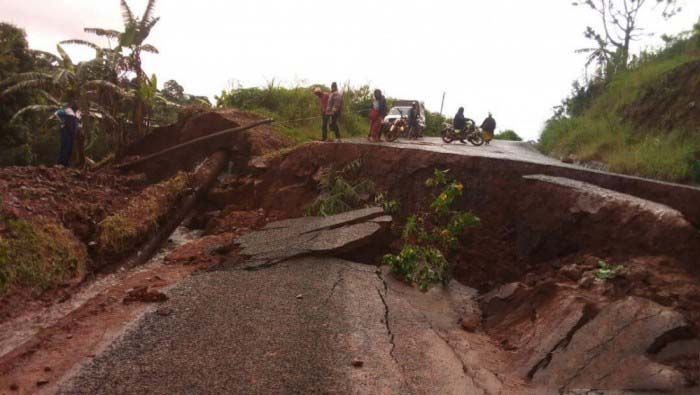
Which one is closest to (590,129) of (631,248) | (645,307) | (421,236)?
(421,236)

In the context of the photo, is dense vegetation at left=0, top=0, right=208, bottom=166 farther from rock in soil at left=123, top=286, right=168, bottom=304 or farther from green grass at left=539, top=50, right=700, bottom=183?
green grass at left=539, top=50, right=700, bottom=183

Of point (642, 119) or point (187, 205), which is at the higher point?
point (642, 119)

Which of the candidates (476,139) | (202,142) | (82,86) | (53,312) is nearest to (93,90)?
(82,86)

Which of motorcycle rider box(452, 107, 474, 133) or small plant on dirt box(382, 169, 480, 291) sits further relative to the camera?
motorcycle rider box(452, 107, 474, 133)

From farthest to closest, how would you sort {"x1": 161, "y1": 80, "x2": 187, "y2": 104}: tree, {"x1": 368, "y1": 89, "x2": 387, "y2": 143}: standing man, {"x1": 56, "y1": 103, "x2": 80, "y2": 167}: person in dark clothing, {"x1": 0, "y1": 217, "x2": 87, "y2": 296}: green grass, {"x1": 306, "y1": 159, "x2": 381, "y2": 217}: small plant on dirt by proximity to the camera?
{"x1": 161, "y1": 80, "x2": 187, "y2": 104}: tree → {"x1": 368, "y1": 89, "x2": 387, "y2": 143}: standing man → {"x1": 56, "y1": 103, "x2": 80, "y2": 167}: person in dark clothing → {"x1": 306, "y1": 159, "x2": 381, "y2": 217}: small plant on dirt → {"x1": 0, "y1": 217, "x2": 87, "y2": 296}: green grass

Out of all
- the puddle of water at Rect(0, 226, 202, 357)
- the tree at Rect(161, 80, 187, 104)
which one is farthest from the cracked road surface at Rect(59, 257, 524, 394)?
the tree at Rect(161, 80, 187, 104)

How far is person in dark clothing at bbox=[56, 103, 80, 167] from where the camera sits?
12211mm

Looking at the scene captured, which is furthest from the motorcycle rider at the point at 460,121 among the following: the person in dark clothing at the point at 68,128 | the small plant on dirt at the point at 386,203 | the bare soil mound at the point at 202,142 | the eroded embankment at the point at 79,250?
the person in dark clothing at the point at 68,128

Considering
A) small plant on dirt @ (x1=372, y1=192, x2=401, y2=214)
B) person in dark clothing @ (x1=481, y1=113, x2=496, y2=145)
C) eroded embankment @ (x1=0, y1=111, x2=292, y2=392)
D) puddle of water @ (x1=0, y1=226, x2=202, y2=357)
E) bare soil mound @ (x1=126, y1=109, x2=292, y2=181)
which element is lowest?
puddle of water @ (x1=0, y1=226, x2=202, y2=357)

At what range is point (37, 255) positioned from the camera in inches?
Answer: 294

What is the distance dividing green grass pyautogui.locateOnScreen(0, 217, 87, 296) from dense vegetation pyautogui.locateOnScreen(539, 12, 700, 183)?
37.3 ft

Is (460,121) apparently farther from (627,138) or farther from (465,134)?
(627,138)

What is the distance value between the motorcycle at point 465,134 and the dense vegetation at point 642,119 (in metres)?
2.76

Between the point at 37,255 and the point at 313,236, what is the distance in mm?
3726
